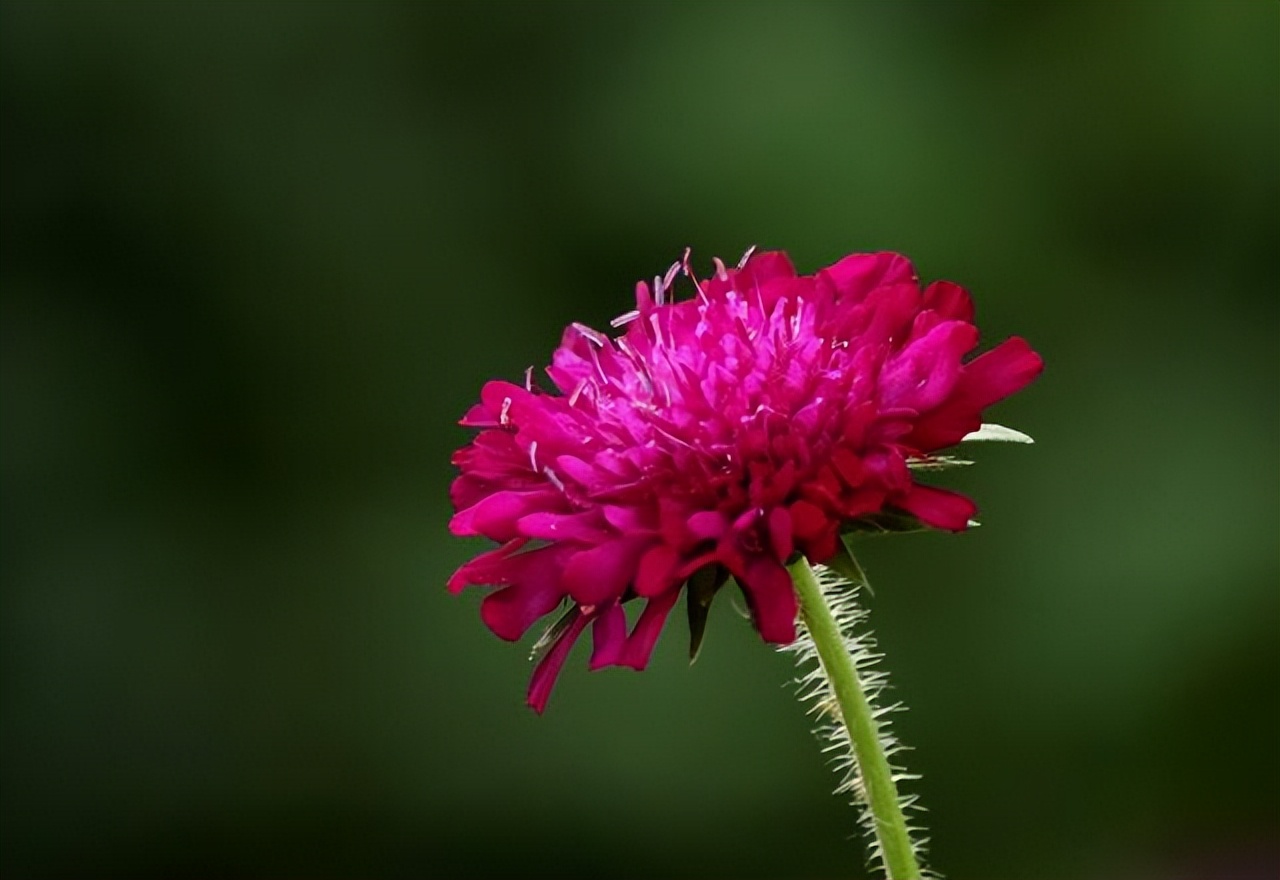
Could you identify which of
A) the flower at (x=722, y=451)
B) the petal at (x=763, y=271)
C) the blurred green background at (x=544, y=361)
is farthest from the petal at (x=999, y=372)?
the blurred green background at (x=544, y=361)

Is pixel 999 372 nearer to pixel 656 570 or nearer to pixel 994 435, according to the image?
pixel 994 435

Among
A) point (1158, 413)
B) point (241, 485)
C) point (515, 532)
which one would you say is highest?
point (241, 485)

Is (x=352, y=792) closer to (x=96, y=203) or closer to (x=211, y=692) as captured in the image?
(x=211, y=692)

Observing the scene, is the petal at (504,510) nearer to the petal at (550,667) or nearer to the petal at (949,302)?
the petal at (550,667)

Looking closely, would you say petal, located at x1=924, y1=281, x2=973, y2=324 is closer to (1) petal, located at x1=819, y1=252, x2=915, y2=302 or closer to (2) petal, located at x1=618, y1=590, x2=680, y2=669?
(1) petal, located at x1=819, y1=252, x2=915, y2=302

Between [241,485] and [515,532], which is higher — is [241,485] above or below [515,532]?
above

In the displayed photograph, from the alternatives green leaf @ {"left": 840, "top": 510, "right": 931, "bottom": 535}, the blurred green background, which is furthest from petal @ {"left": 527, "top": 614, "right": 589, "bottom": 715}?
the blurred green background

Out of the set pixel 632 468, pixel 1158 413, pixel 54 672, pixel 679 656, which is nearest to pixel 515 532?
pixel 632 468
